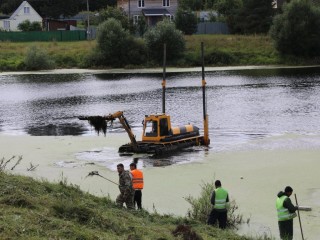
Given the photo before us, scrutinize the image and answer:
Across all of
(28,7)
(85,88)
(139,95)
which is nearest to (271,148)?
(139,95)

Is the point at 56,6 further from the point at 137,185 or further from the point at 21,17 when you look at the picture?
the point at 137,185

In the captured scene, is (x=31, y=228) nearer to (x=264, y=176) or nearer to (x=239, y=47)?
(x=264, y=176)

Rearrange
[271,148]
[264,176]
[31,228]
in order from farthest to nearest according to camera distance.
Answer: [271,148] → [264,176] → [31,228]

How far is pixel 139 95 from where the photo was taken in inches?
2092

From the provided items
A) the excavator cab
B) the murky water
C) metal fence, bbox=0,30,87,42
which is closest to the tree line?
metal fence, bbox=0,30,87,42

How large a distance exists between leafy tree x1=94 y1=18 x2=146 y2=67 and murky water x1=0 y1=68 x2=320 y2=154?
8.84m

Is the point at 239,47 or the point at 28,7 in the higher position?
the point at 28,7

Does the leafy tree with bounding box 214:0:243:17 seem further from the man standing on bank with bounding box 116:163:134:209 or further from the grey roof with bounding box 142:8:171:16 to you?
the man standing on bank with bounding box 116:163:134:209

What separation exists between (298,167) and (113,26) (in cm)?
6098

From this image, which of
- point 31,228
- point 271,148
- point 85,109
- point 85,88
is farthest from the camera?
point 85,88

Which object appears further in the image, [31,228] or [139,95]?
[139,95]

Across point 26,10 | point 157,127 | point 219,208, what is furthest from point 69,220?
point 26,10

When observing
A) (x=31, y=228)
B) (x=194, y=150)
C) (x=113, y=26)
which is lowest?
(x=194, y=150)

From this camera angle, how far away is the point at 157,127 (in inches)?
1113
